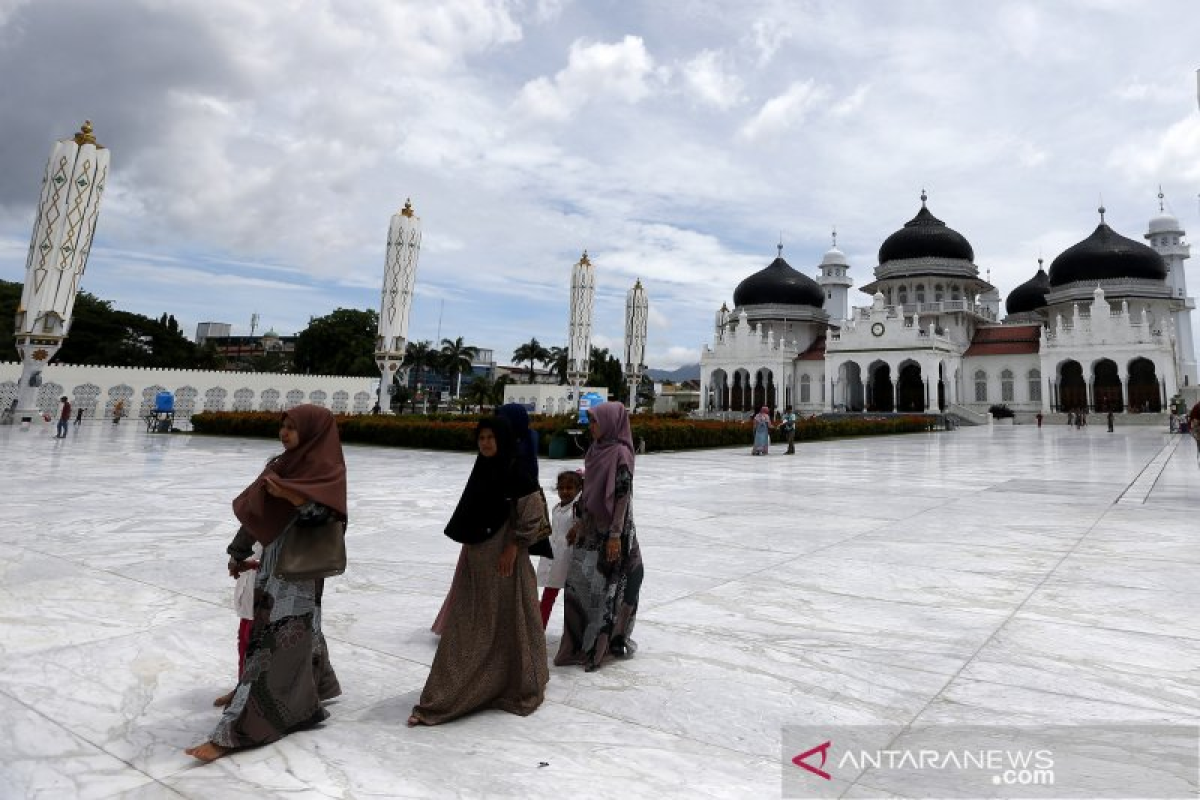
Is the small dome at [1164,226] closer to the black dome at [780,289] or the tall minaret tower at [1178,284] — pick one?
the tall minaret tower at [1178,284]

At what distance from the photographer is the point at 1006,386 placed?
148 feet

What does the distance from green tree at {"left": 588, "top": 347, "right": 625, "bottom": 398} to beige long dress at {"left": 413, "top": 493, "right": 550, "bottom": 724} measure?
2401 inches

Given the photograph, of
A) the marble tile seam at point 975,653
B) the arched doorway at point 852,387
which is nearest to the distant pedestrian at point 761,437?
the marble tile seam at point 975,653

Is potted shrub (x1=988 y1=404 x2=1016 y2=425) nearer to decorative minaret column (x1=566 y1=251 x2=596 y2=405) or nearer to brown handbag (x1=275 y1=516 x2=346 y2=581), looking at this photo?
decorative minaret column (x1=566 y1=251 x2=596 y2=405)

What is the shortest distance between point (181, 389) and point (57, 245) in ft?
32.5

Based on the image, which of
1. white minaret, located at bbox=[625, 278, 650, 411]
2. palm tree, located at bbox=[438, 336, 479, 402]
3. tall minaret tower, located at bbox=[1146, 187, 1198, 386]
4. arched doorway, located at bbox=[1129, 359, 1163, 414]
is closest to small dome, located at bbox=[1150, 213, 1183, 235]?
tall minaret tower, located at bbox=[1146, 187, 1198, 386]

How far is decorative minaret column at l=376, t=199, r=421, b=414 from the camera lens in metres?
31.8

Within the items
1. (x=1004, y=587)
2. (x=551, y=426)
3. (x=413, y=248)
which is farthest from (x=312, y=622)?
(x=413, y=248)

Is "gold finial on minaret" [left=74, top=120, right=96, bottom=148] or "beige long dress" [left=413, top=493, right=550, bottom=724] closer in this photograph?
"beige long dress" [left=413, top=493, right=550, bottom=724]

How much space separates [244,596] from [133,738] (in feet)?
1.89

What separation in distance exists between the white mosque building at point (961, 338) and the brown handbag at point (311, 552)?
46.2 meters

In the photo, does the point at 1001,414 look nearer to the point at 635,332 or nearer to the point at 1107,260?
the point at 1107,260

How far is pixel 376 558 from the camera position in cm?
520

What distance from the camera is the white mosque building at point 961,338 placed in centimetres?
4175
